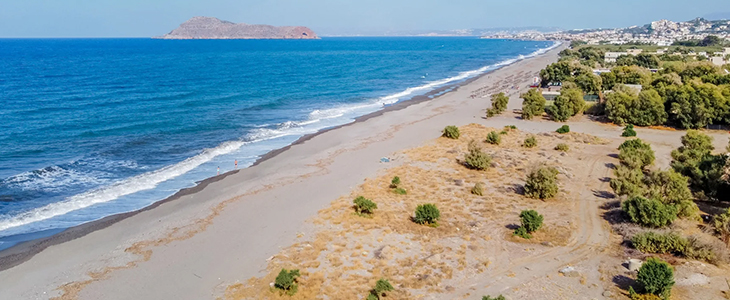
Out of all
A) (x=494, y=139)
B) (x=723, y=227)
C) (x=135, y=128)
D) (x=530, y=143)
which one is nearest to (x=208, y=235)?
(x=723, y=227)

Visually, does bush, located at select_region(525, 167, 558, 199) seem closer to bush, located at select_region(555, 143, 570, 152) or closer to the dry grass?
the dry grass

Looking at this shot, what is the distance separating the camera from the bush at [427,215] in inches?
745

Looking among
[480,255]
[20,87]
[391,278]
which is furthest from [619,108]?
[20,87]

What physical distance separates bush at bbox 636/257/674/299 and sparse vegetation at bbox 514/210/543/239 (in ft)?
15.1

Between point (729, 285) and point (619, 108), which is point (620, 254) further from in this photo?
point (619, 108)

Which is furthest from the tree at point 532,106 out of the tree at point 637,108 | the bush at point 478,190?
the bush at point 478,190

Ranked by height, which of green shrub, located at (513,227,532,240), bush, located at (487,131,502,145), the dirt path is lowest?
the dirt path

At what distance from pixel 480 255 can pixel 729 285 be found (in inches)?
283

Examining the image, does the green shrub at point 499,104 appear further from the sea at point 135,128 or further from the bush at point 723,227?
the bush at point 723,227

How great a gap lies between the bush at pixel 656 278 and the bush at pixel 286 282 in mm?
10436

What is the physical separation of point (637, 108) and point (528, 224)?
93.9 ft

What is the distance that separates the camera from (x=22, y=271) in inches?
646

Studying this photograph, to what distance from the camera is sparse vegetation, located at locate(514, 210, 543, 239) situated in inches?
703

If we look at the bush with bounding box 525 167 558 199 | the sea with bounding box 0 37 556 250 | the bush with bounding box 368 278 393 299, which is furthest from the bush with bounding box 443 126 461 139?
the bush with bounding box 368 278 393 299
